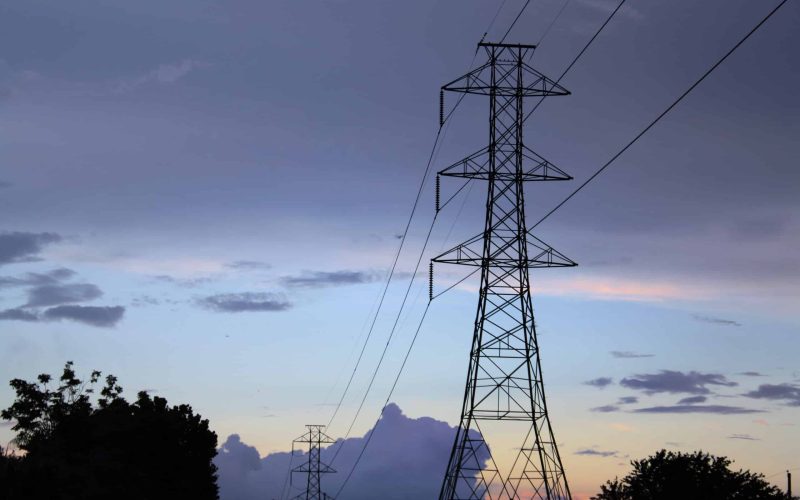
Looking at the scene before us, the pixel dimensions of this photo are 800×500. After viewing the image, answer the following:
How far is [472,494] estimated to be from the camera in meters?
53.6

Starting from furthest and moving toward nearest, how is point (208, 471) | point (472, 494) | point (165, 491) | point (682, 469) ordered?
point (208, 471) → point (165, 491) → point (682, 469) → point (472, 494)

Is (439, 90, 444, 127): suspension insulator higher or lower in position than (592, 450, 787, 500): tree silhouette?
higher

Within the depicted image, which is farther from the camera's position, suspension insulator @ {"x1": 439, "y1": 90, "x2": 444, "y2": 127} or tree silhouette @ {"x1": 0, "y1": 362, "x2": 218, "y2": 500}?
tree silhouette @ {"x1": 0, "y1": 362, "x2": 218, "y2": 500}

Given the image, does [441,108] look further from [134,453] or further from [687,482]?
[134,453]

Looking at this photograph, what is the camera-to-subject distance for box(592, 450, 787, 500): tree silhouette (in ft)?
258

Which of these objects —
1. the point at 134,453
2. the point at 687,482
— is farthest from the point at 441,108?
the point at 134,453

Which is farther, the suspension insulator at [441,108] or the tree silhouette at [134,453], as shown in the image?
the tree silhouette at [134,453]

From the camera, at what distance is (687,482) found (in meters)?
80.1

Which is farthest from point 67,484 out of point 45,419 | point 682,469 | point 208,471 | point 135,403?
point 45,419

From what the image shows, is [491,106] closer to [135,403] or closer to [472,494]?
[472,494]

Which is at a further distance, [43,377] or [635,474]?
[43,377]

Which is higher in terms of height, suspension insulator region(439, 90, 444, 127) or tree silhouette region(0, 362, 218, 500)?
suspension insulator region(439, 90, 444, 127)

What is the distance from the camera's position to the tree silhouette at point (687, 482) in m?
78.6

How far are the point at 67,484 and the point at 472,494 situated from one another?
141 ft
